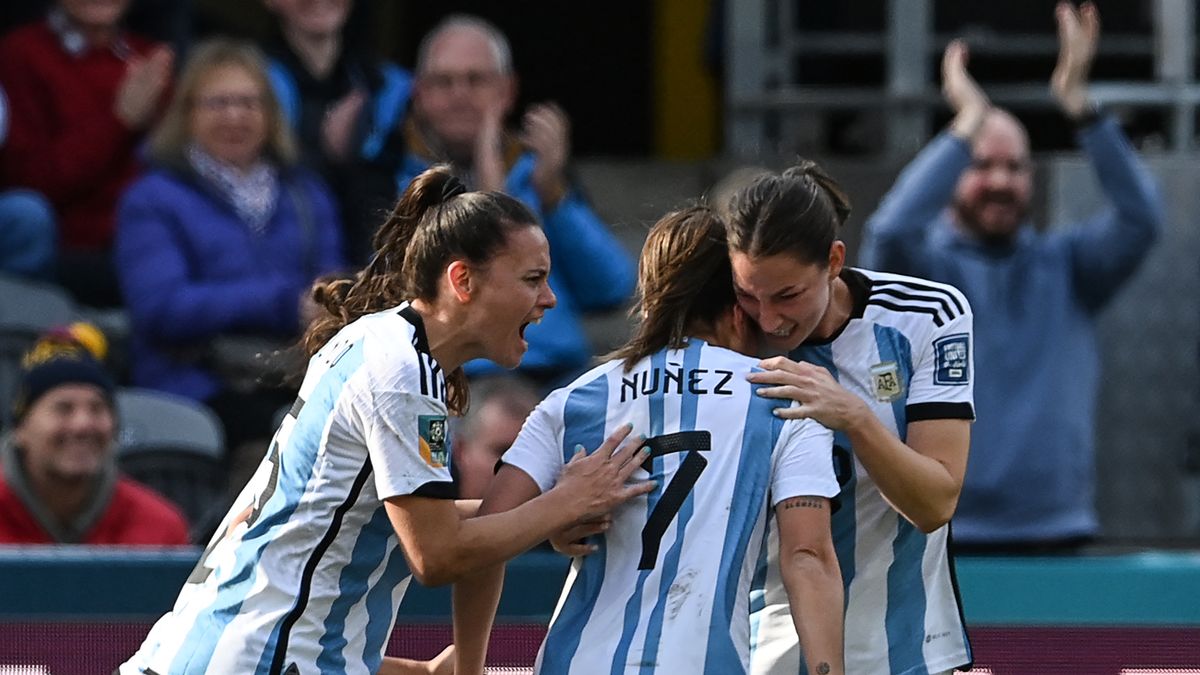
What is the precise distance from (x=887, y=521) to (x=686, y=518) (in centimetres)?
57

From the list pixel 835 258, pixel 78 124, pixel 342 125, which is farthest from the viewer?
pixel 78 124

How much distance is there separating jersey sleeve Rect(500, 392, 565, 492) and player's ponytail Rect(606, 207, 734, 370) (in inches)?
6.2

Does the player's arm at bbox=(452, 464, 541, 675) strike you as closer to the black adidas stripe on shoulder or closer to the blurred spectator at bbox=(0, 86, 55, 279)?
the black adidas stripe on shoulder

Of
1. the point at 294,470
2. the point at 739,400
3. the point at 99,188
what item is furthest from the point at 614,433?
the point at 99,188

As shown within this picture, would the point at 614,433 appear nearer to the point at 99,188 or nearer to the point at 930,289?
the point at 930,289

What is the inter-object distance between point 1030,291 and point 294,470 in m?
3.45

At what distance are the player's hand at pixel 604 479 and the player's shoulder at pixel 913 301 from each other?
2.01ft

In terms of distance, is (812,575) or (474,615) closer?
(812,575)

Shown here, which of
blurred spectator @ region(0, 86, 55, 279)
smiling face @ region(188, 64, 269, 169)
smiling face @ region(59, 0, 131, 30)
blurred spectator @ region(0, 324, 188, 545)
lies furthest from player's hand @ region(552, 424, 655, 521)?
smiling face @ region(59, 0, 131, 30)

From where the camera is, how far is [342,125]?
687 centimetres

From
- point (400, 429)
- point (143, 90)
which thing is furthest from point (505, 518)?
point (143, 90)

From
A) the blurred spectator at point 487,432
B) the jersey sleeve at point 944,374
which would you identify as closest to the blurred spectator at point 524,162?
the blurred spectator at point 487,432

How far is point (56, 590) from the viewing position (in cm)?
459

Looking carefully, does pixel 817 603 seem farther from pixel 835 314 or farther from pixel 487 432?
pixel 487 432
